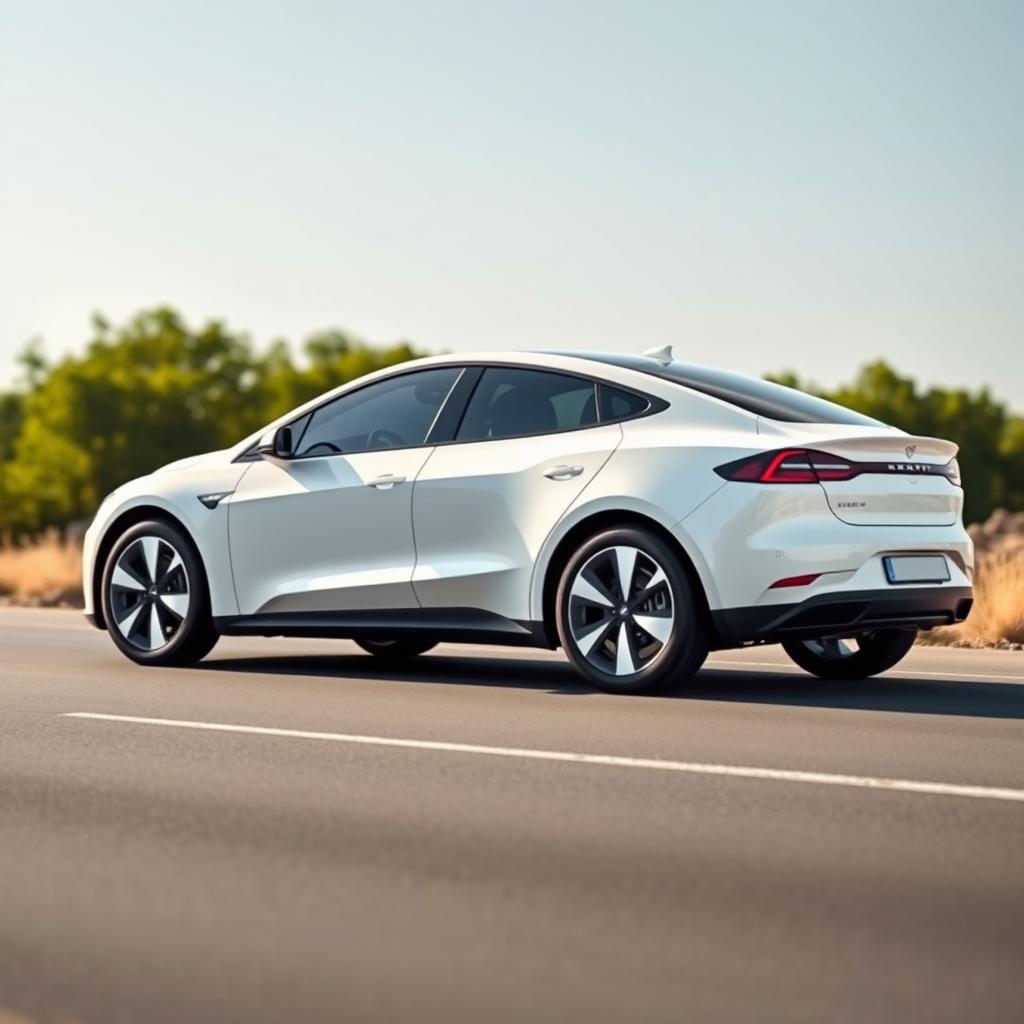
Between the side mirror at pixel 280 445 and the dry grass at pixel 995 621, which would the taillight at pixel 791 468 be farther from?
the dry grass at pixel 995 621

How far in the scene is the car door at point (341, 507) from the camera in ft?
30.9

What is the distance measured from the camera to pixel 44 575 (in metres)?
22.6

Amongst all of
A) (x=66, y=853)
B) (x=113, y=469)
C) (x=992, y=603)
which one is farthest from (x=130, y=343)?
(x=66, y=853)

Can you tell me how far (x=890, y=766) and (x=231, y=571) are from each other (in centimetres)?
466

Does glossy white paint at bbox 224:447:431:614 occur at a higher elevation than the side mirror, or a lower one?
lower

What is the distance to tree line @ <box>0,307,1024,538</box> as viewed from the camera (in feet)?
326

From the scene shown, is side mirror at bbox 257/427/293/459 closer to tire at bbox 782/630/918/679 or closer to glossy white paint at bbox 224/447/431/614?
glossy white paint at bbox 224/447/431/614

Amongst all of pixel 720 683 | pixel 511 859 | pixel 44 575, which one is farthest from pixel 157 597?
pixel 44 575

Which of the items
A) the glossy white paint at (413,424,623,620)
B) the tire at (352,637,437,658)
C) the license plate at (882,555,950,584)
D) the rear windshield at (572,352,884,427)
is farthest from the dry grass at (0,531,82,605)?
the license plate at (882,555,950,584)

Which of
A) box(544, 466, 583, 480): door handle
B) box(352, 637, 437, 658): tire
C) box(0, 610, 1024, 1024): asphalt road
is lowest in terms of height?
box(352, 637, 437, 658): tire

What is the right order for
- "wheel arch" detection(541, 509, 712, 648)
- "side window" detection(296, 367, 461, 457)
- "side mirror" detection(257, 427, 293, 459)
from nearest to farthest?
"wheel arch" detection(541, 509, 712, 648)
"side window" detection(296, 367, 461, 457)
"side mirror" detection(257, 427, 293, 459)

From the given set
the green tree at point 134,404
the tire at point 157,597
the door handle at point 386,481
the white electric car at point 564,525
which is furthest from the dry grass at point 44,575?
the green tree at point 134,404

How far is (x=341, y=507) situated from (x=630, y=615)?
194cm

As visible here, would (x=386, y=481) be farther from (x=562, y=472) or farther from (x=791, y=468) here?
(x=791, y=468)
